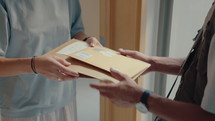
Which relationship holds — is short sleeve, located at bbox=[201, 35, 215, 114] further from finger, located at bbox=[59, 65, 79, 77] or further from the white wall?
the white wall

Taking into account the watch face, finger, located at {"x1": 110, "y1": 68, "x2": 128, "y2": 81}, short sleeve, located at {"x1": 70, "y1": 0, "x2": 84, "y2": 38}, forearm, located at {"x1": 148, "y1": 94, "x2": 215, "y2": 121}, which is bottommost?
the watch face

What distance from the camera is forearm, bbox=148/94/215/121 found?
0.77 metres

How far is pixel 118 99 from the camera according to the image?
901 mm

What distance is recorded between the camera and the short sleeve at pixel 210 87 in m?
0.73

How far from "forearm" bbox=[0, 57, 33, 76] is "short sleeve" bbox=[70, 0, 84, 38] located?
359 mm

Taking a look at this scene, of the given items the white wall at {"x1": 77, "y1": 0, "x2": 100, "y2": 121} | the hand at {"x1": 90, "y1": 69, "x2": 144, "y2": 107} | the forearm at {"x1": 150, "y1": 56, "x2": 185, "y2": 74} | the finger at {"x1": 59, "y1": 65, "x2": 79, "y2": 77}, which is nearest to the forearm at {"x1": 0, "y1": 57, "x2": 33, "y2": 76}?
the finger at {"x1": 59, "y1": 65, "x2": 79, "y2": 77}

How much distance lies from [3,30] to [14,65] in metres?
0.13

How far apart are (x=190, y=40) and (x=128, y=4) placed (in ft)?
1.36

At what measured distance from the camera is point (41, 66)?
3.21 ft

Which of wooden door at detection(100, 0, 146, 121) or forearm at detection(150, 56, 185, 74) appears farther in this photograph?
wooden door at detection(100, 0, 146, 121)

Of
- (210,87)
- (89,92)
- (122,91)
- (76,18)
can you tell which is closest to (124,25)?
(76,18)

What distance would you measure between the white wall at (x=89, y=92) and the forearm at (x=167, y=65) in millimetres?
1245

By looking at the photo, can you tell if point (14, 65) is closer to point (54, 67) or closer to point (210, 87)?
point (54, 67)

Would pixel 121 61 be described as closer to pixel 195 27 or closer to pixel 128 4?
pixel 128 4
